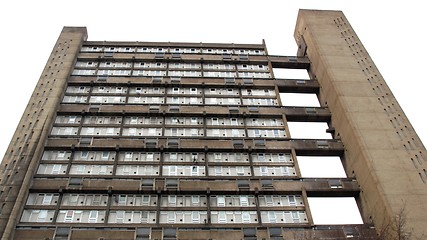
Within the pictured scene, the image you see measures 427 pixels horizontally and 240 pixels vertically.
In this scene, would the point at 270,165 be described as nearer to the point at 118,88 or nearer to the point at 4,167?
the point at 118,88

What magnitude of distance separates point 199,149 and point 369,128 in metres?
18.5

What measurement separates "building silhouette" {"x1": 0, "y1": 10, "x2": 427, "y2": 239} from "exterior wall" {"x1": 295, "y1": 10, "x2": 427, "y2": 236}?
135mm

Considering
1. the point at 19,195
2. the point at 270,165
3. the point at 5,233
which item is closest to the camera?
the point at 5,233

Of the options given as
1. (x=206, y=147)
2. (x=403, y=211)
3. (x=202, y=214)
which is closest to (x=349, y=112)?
(x=403, y=211)

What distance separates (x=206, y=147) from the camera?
4497 cm

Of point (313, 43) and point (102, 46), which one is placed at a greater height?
point (102, 46)

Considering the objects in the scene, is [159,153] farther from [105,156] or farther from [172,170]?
[105,156]

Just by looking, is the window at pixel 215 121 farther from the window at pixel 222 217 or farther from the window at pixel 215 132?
the window at pixel 222 217

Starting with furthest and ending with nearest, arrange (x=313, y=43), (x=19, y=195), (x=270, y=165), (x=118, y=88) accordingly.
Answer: (x=313, y=43), (x=118, y=88), (x=270, y=165), (x=19, y=195)

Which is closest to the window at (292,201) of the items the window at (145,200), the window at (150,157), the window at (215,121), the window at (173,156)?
the window at (173,156)

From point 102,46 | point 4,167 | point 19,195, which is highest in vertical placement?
point 102,46

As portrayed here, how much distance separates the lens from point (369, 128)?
4409cm

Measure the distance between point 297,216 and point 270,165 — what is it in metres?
6.76

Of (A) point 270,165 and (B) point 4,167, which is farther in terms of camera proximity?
(A) point 270,165
